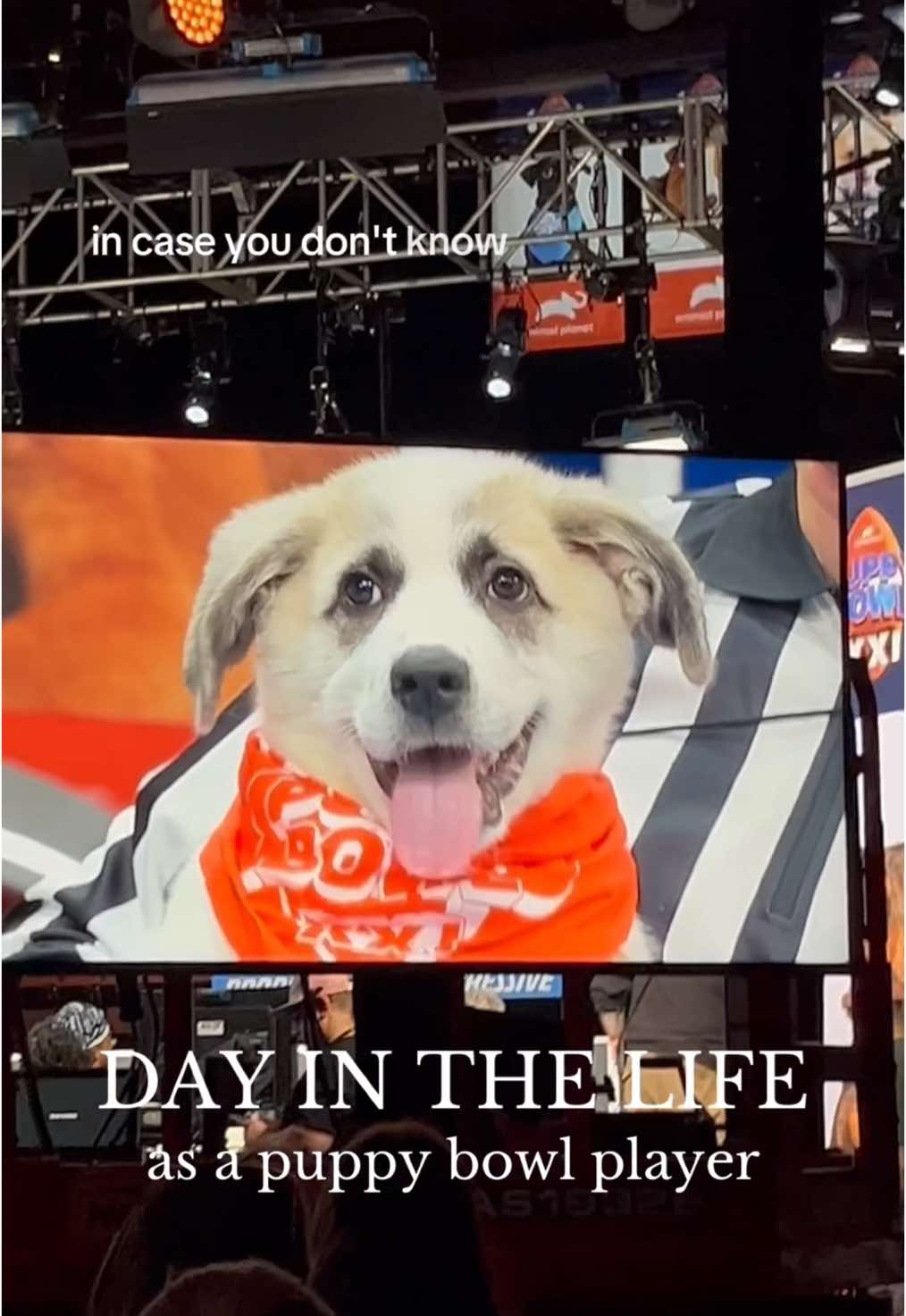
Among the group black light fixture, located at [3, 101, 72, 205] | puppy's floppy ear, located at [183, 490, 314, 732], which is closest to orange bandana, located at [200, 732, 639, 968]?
puppy's floppy ear, located at [183, 490, 314, 732]

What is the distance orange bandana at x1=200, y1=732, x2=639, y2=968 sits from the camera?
2.41 metres

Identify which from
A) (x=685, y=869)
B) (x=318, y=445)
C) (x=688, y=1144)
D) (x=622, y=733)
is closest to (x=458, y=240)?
(x=318, y=445)

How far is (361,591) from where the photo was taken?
8.09 ft

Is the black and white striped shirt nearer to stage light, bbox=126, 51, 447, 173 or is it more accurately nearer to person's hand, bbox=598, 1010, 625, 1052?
person's hand, bbox=598, 1010, 625, 1052

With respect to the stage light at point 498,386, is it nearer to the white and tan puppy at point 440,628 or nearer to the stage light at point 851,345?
the white and tan puppy at point 440,628

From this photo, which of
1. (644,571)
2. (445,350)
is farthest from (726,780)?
(445,350)

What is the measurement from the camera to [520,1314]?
2.42m

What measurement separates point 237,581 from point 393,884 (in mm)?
515

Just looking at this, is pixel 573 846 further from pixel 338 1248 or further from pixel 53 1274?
pixel 53 1274

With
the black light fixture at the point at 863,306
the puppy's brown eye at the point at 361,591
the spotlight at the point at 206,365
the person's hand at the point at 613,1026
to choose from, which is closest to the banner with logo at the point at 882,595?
the black light fixture at the point at 863,306

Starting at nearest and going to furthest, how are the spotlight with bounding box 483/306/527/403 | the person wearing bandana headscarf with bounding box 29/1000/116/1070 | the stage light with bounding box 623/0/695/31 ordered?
the person wearing bandana headscarf with bounding box 29/1000/116/1070
the spotlight with bounding box 483/306/527/403
the stage light with bounding box 623/0/695/31

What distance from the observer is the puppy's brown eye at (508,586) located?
246 centimetres

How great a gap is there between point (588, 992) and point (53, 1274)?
2.92 ft

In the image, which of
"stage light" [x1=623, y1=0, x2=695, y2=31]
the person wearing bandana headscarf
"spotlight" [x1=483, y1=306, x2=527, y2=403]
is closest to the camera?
the person wearing bandana headscarf
